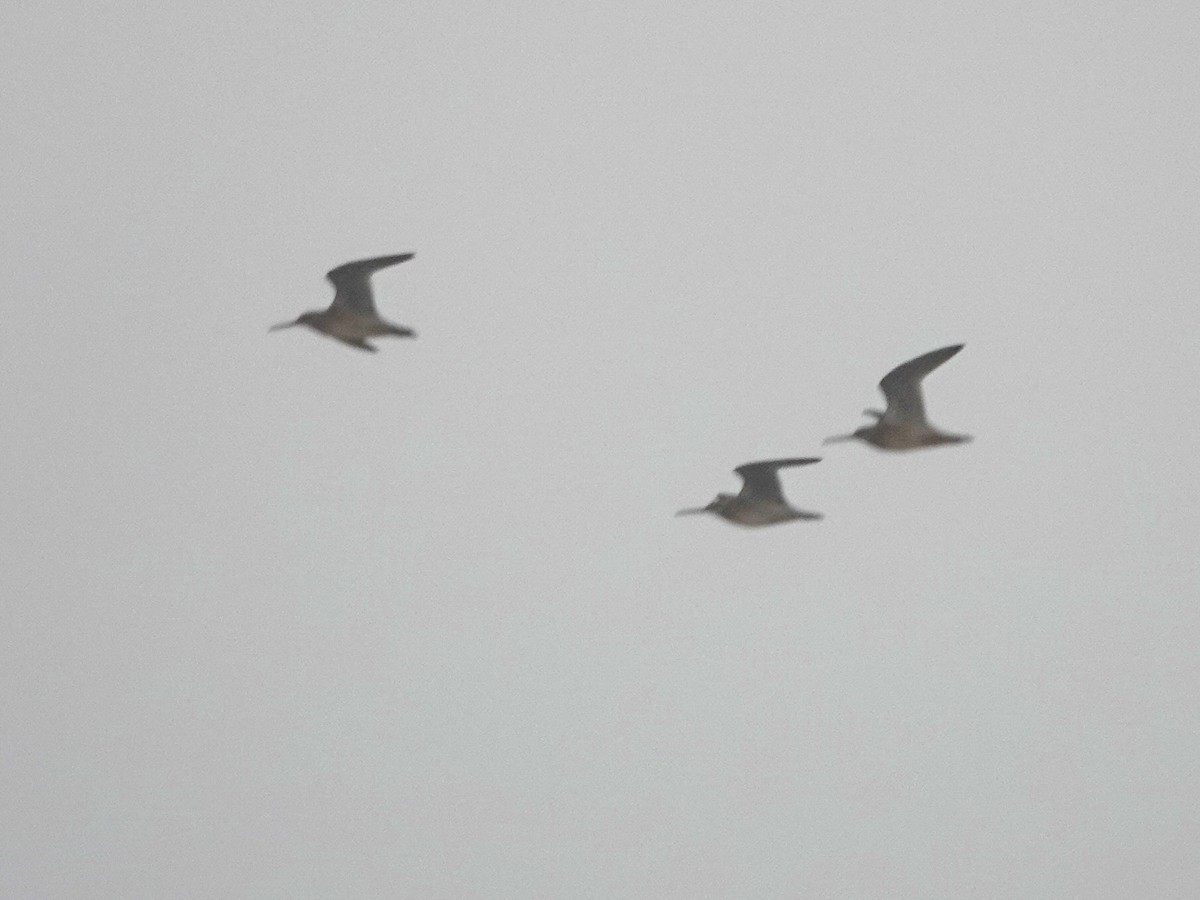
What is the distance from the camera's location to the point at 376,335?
36.8 meters

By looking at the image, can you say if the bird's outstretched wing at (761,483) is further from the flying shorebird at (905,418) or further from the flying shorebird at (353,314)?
the flying shorebird at (353,314)

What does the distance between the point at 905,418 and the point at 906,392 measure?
1.44 ft

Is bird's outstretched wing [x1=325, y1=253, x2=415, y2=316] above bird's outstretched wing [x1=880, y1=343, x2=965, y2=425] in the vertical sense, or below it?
above

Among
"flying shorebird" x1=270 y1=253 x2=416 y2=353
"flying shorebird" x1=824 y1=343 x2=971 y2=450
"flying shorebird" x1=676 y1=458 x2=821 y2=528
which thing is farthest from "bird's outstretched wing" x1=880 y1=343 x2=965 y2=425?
"flying shorebird" x1=270 y1=253 x2=416 y2=353

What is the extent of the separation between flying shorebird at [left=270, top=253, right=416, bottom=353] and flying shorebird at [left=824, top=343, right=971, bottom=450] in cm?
800

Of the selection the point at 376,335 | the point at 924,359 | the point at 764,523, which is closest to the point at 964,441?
the point at 924,359

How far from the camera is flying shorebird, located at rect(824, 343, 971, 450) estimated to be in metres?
38.8

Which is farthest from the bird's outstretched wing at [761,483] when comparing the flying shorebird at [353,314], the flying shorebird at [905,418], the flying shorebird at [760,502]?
the flying shorebird at [353,314]

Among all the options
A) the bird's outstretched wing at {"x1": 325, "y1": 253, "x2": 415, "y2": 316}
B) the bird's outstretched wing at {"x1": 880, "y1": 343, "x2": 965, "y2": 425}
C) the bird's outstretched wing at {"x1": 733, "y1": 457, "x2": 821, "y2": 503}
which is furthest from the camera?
the bird's outstretched wing at {"x1": 733, "y1": 457, "x2": 821, "y2": 503}

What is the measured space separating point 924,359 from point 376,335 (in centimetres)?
846

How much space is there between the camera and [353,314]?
121 ft

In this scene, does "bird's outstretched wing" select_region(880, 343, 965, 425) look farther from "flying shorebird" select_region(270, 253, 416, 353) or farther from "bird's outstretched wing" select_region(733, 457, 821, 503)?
"flying shorebird" select_region(270, 253, 416, 353)

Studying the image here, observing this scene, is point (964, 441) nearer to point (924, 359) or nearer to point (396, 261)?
point (924, 359)

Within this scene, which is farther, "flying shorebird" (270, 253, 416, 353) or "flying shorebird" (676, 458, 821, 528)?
"flying shorebird" (676, 458, 821, 528)
